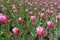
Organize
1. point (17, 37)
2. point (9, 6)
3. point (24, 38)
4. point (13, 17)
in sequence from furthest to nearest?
point (9, 6), point (13, 17), point (17, 37), point (24, 38)

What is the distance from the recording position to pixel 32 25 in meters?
2.36

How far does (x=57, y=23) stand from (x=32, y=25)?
306mm

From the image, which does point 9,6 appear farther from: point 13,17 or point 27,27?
point 27,27

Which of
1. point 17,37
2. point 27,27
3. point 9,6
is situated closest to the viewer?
point 17,37

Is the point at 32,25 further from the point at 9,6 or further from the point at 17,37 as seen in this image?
the point at 9,6

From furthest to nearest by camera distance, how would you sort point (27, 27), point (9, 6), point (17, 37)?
point (9, 6) < point (27, 27) < point (17, 37)

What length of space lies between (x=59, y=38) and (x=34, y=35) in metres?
0.26

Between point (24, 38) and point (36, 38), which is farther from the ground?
point (24, 38)

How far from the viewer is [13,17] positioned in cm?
273

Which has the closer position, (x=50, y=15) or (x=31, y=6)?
(x=50, y=15)

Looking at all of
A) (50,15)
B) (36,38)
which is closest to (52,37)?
(36,38)

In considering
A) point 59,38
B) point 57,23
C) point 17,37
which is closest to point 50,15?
point 57,23

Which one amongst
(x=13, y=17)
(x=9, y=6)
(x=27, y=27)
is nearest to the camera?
(x=27, y=27)

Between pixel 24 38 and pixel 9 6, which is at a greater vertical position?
pixel 24 38
